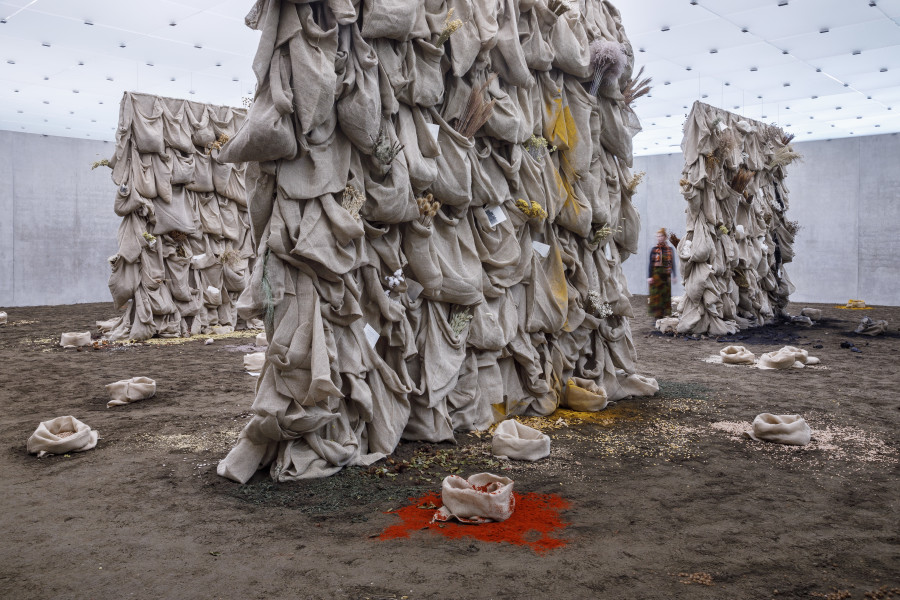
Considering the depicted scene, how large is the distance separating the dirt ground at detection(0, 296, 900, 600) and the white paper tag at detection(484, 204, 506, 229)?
4.57 feet

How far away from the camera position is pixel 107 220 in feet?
53.2

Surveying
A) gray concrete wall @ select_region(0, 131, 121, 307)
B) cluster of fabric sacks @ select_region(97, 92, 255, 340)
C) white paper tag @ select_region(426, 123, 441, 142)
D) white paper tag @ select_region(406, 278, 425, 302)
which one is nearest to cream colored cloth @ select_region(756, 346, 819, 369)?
white paper tag @ select_region(406, 278, 425, 302)

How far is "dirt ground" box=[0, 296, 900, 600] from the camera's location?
241cm

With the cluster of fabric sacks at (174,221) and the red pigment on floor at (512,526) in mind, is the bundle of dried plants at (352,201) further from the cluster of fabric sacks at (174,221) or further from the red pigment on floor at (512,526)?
the cluster of fabric sacks at (174,221)

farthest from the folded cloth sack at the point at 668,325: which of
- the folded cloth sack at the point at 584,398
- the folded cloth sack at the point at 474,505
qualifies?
the folded cloth sack at the point at 474,505

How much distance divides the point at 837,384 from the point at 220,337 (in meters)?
7.34

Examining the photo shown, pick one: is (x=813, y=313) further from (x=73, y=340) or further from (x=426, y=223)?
(x=73, y=340)

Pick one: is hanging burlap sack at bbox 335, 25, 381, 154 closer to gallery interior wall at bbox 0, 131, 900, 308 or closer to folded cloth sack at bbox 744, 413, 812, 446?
folded cloth sack at bbox 744, 413, 812, 446

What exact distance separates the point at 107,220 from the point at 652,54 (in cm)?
1308

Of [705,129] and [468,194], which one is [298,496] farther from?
[705,129]

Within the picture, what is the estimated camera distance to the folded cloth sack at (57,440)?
398cm

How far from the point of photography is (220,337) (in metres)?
9.33

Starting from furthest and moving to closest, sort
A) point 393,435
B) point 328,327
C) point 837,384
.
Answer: point 837,384 → point 393,435 → point 328,327

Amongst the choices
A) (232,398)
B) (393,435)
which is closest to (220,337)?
(232,398)
